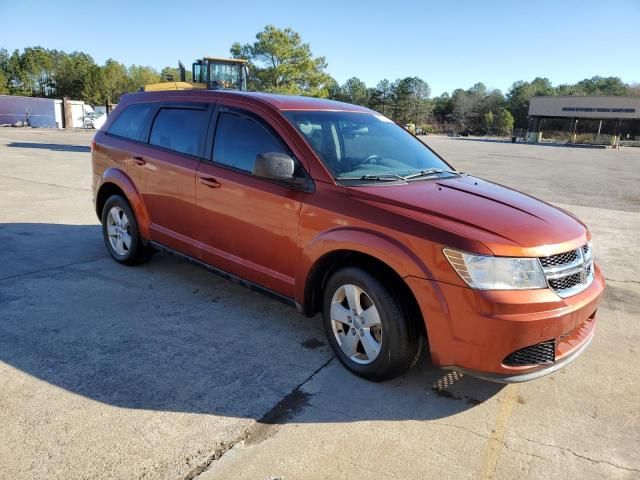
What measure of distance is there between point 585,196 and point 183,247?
38.3 ft

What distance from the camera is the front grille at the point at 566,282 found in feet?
9.73

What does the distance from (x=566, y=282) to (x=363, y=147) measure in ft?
6.14

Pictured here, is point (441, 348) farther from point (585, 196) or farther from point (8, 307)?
point (585, 196)

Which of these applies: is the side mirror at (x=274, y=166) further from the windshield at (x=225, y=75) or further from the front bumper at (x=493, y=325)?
the windshield at (x=225, y=75)

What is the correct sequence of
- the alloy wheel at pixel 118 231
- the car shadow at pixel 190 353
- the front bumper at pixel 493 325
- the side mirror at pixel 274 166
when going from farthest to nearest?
the alloy wheel at pixel 118 231, the side mirror at pixel 274 166, the car shadow at pixel 190 353, the front bumper at pixel 493 325

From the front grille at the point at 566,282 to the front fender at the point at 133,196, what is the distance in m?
3.74

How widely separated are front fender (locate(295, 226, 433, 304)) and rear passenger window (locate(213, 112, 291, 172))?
0.81 meters

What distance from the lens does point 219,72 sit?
2186 cm

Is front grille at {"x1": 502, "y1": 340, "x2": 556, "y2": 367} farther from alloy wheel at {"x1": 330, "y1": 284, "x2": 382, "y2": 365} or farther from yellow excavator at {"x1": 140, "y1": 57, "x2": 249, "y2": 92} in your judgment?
yellow excavator at {"x1": 140, "y1": 57, "x2": 249, "y2": 92}

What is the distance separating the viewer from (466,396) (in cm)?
328

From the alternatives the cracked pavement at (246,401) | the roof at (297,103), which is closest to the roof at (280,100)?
the roof at (297,103)

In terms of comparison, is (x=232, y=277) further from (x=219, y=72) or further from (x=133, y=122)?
(x=219, y=72)

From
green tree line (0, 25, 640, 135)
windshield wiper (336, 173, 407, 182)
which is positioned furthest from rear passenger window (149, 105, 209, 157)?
green tree line (0, 25, 640, 135)

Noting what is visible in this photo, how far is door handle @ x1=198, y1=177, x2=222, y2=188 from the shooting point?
13.8 ft
